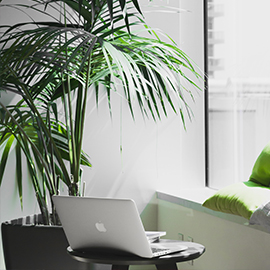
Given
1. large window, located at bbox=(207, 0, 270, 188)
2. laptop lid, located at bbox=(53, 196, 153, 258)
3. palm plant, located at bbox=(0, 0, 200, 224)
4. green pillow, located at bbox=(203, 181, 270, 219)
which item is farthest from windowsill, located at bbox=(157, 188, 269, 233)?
laptop lid, located at bbox=(53, 196, 153, 258)

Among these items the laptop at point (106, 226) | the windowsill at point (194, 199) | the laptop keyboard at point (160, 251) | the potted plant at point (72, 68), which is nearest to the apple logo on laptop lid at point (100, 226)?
the laptop at point (106, 226)

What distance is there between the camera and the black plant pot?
6.52ft

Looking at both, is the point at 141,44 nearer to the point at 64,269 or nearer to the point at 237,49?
the point at 64,269

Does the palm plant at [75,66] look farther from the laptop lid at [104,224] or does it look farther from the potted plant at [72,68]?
the laptop lid at [104,224]

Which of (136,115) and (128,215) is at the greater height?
(136,115)

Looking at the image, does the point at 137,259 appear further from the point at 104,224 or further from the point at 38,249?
the point at 38,249

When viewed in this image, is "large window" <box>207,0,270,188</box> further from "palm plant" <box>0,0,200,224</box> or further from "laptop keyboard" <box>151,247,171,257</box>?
"laptop keyboard" <box>151,247,171,257</box>

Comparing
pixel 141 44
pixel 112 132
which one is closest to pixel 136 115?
pixel 112 132

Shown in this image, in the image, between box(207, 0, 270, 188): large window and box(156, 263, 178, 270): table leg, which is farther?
box(207, 0, 270, 188): large window

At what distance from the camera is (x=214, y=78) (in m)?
3.21

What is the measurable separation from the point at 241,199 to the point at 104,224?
0.78 meters

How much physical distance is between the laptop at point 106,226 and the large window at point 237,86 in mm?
1424

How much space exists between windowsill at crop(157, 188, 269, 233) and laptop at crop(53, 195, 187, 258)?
2.31ft

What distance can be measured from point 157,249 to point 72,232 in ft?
0.99
